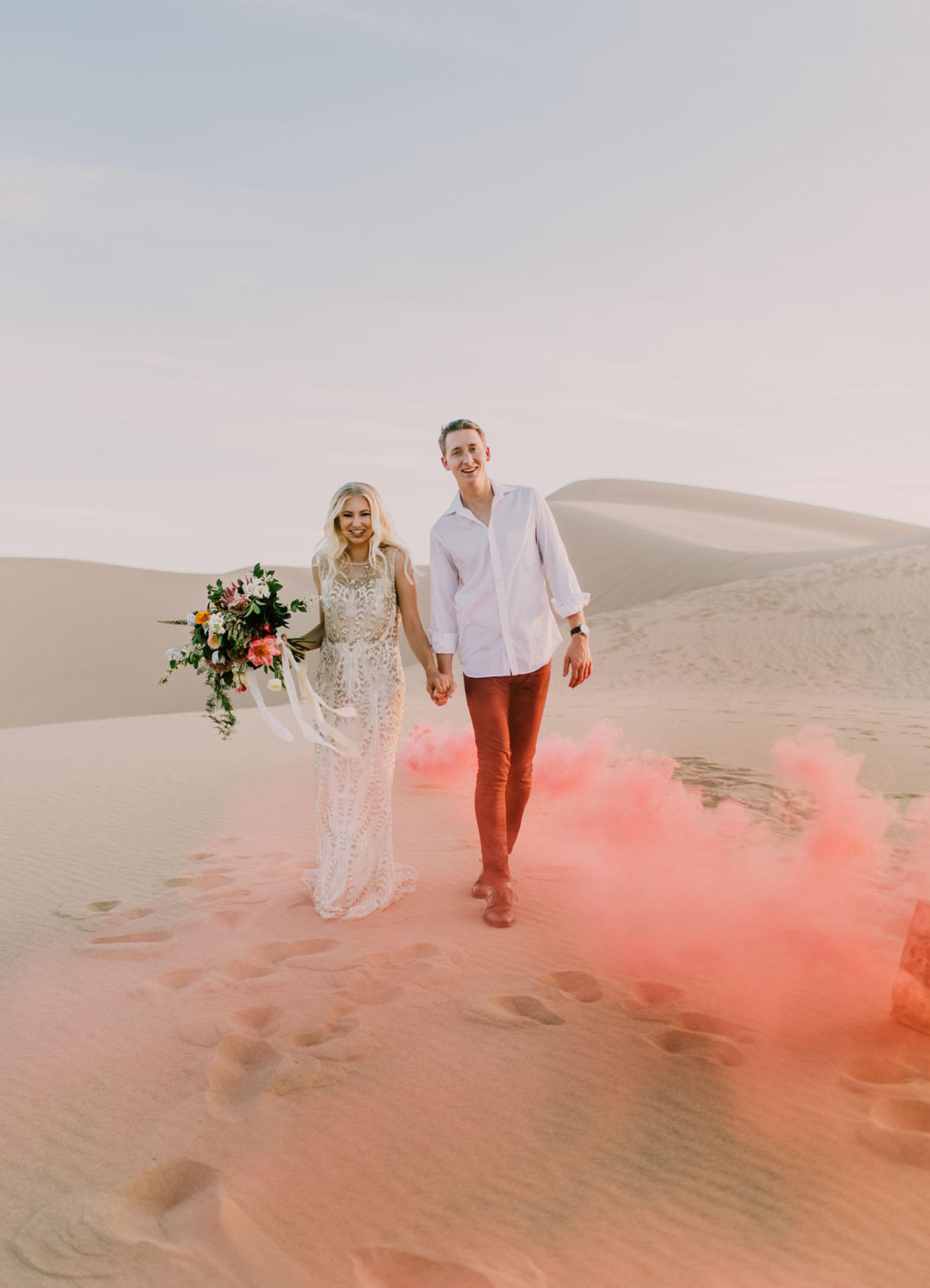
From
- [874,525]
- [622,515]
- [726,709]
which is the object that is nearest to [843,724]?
[726,709]

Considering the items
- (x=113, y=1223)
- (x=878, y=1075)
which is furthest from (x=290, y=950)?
(x=878, y=1075)

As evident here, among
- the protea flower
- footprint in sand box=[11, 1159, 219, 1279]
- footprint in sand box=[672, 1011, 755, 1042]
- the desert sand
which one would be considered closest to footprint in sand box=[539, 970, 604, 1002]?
the desert sand

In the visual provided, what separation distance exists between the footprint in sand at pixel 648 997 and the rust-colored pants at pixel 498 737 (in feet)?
3.47

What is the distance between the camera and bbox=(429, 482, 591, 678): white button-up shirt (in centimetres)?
450

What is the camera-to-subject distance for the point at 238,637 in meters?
4.18

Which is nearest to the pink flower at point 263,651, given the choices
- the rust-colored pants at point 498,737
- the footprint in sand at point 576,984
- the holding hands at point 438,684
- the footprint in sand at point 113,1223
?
the holding hands at point 438,684

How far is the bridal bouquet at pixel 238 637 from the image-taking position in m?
4.17

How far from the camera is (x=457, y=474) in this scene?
178 inches

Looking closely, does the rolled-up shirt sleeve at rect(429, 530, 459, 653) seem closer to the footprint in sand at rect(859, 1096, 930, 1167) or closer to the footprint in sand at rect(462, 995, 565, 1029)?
the footprint in sand at rect(462, 995, 565, 1029)

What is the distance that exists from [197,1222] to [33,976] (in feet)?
6.61

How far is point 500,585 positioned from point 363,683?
862 mm

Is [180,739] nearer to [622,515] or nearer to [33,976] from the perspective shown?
[33,976]

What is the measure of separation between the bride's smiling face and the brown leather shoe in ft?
6.25

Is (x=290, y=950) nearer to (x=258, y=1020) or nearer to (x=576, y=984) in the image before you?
(x=258, y=1020)
